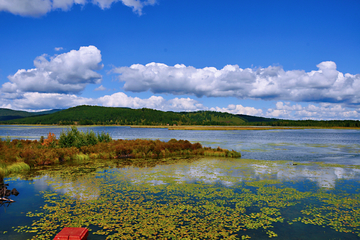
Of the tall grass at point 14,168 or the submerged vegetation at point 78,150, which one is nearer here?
the tall grass at point 14,168

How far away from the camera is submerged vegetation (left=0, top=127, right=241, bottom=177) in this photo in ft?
74.3

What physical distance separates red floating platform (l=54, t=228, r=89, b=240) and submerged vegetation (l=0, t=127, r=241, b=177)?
16.1 meters

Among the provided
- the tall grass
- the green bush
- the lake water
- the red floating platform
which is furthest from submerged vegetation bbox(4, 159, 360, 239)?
the green bush

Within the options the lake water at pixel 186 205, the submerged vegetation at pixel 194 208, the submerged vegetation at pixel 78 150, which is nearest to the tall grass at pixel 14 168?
the submerged vegetation at pixel 78 150

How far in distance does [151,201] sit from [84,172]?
9.98 meters

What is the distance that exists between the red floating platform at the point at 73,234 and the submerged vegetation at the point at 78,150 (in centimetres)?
1612

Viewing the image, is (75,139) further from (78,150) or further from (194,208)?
(194,208)

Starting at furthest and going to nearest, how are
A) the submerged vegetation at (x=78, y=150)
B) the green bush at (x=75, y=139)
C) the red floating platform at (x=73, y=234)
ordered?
the green bush at (x=75, y=139) → the submerged vegetation at (x=78, y=150) → the red floating platform at (x=73, y=234)

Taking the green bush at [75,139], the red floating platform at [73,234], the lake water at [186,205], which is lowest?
the lake water at [186,205]

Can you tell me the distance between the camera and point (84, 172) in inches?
786

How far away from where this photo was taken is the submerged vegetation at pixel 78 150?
2264cm

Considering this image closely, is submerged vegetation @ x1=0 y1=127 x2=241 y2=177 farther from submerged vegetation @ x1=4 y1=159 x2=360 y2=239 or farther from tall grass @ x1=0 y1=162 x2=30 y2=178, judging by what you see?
submerged vegetation @ x1=4 y1=159 x2=360 y2=239

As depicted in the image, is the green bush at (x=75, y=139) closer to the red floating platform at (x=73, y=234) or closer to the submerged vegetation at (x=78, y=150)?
the submerged vegetation at (x=78, y=150)

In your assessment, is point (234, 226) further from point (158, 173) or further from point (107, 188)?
point (158, 173)
